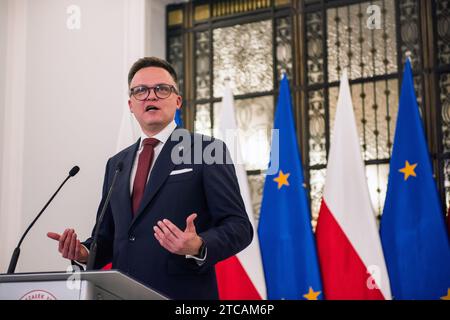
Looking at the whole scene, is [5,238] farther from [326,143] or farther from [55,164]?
[326,143]

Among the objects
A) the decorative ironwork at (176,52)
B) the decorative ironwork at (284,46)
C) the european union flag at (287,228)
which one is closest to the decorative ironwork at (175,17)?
the decorative ironwork at (176,52)

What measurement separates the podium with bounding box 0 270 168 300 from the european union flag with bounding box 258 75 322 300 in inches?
103

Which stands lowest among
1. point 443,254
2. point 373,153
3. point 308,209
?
point 443,254

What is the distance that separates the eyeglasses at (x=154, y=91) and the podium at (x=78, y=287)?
35.5 inches

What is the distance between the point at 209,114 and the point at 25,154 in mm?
1538

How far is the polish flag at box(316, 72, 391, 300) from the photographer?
162 inches

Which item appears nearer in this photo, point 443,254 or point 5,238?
point 443,254

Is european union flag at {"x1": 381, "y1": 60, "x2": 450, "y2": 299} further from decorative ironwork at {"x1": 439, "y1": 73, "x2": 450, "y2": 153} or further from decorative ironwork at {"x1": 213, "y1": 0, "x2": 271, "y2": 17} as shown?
decorative ironwork at {"x1": 213, "y1": 0, "x2": 271, "y2": 17}

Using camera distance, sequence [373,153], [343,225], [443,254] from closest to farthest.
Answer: [443,254] < [343,225] < [373,153]

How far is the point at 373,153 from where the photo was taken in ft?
15.0

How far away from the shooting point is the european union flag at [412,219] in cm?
391

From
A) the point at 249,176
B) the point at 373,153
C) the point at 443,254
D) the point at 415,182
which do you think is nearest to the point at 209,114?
the point at 249,176

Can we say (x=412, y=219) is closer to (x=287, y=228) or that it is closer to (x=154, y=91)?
(x=287, y=228)

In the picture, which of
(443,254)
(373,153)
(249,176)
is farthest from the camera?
(249,176)
